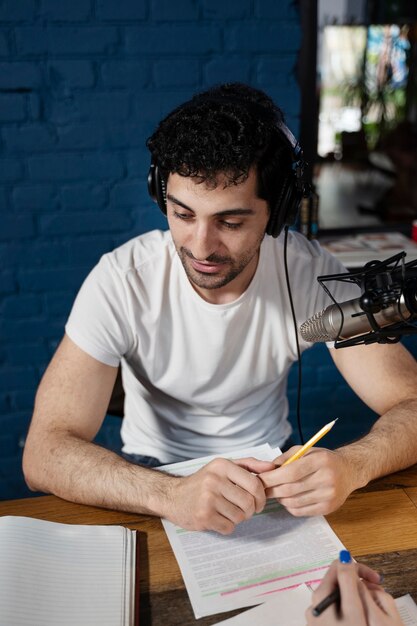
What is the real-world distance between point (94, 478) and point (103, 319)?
1.20 feet

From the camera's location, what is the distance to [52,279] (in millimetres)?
2238

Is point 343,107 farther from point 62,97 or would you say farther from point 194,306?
point 194,306

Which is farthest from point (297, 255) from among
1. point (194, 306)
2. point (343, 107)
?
point (343, 107)

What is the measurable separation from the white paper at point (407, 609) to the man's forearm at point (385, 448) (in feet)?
0.78

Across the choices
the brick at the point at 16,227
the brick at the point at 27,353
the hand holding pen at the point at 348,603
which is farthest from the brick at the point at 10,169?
the hand holding pen at the point at 348,603

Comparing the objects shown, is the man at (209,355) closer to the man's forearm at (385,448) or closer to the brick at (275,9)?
the man's forearm at (385,448)

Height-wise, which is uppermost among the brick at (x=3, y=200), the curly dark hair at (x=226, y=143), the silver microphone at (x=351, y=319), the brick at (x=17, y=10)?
the brick at (x=17, y=10)

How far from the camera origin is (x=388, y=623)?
0.71 metres

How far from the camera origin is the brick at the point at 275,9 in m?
2.07

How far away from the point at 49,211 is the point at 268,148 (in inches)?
45.6

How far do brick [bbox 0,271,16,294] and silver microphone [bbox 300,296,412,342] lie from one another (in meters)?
1.59

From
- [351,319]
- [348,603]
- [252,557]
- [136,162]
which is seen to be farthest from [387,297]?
[136,162]

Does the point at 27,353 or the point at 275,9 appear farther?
the point at 27,353

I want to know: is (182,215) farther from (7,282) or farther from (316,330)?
(7,282)
